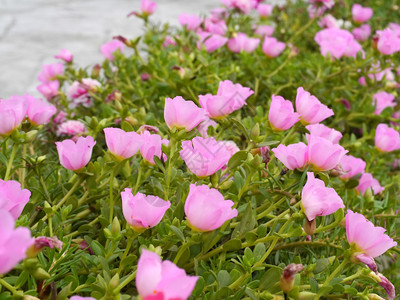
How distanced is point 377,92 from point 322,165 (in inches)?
48.0

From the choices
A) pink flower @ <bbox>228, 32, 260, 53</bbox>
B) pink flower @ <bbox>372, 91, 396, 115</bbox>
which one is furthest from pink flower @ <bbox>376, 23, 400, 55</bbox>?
pink flower @ <bbox>228, 32, 260, 53</bbox>

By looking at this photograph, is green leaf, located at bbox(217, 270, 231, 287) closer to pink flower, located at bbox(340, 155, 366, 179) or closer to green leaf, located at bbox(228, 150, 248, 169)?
green leaf, located at bbox(228, 150, 248, 169)

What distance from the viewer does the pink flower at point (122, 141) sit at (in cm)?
90

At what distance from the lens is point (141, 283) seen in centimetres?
59

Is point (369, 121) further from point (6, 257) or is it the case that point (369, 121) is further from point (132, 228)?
point (6, 257)

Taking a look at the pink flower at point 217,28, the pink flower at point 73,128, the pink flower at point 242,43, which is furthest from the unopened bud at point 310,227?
the pink flower at point 217,28

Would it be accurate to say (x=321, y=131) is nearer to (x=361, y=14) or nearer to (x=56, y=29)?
(x=361, y=14)

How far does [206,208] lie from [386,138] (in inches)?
34.3

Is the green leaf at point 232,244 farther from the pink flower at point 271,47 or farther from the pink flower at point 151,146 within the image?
the pink flower at point 271,47

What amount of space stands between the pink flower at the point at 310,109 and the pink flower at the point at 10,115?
591 mm

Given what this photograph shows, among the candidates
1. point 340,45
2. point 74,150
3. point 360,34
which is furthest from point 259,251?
point 360,34

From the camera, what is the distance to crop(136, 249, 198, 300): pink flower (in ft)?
1.86

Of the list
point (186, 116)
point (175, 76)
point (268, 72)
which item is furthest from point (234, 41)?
point (186, 116)

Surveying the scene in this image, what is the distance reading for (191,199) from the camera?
74cm
